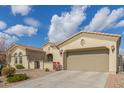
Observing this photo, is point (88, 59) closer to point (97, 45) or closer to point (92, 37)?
point (97, 45)

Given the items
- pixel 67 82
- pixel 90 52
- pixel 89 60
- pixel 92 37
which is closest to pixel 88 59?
pixel 89 60

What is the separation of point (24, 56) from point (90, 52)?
1174 cm

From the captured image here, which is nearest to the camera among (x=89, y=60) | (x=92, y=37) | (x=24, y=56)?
(x=92, y=37)

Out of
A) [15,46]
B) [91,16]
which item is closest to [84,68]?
[91,16]

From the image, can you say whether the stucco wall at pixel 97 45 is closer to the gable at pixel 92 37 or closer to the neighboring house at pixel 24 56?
the gable at pixel 92 37

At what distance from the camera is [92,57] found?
55.8ft

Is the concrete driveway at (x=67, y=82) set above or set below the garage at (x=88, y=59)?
below

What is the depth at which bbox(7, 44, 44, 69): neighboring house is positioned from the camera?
23312 millimetres

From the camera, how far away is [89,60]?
17172 mm

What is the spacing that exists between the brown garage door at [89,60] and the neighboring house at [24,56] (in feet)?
19.8

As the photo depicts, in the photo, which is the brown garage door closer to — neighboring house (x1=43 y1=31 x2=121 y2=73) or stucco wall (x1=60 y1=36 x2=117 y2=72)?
neighboring house (x1=43 y1=31 x2=121 y2=73)

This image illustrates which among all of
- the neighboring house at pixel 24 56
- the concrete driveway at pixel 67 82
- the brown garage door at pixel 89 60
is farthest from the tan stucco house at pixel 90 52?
the concrete driveway at pixel 67 82

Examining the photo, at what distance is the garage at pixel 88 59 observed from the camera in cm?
1628
